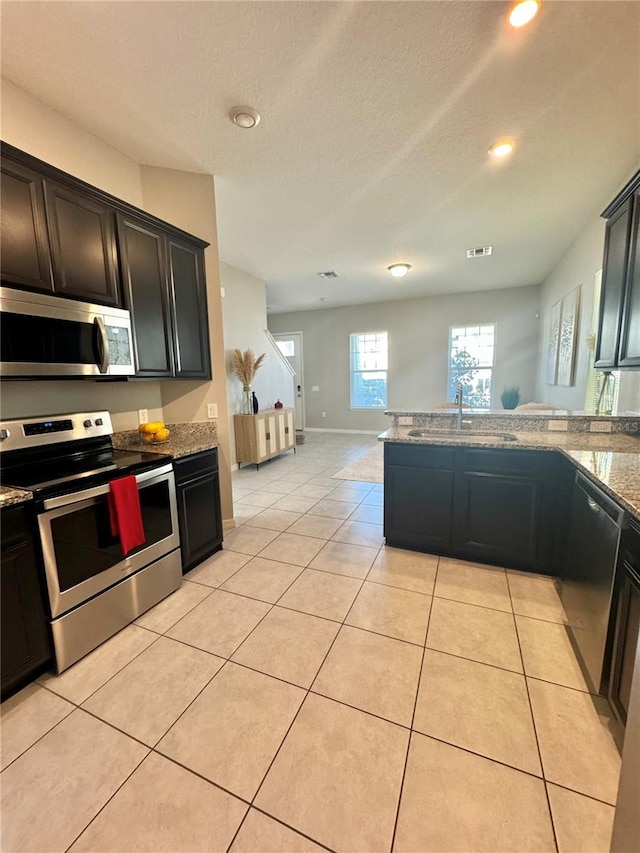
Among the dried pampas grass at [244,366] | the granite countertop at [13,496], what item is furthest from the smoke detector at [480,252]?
the granite countertop at [13,496]

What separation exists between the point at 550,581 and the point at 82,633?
109 inches

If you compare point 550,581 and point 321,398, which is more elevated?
point 321,398

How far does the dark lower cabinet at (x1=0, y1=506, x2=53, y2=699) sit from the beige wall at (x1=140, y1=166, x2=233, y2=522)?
147cm

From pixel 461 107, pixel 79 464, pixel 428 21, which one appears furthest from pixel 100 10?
pixel 79 464

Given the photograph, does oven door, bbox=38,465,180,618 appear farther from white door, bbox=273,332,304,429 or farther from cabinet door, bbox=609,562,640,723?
white door, bbox=273,332,304,429

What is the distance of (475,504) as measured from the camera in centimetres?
241

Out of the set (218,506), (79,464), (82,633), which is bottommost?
(82,633)

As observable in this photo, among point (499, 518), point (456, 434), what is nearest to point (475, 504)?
point (499, 518)

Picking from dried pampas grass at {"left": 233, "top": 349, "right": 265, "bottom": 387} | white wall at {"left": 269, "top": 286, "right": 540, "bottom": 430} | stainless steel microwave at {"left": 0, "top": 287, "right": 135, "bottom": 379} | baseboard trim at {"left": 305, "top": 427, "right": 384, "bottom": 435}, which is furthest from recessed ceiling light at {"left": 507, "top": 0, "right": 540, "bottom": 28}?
baseboard trim at {"left": 305, "top": 427, "right": 384, "bottom": 435}

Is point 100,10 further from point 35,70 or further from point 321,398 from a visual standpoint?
point 321,398

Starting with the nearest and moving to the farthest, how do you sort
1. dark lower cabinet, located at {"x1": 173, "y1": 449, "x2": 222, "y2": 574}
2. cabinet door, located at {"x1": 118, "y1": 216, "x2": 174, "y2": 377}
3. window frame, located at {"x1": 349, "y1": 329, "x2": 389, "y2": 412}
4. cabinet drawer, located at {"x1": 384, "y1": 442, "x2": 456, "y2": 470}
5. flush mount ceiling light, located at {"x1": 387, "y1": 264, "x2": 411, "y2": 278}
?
cabinet door, located at {"x1": 118, "y1": 216, "x2": 174, "y2": 377}, dark lower cabinet, located at {"x1": 173, "y1": 449, "x2": 222, "y2": 574}, cabinet drawer, located at {"x1": 384, "y1": 442, "x2": 456, "y2": 470}, flush mount ceiling light, located at {"x1": 387, "y1": 264, "x2": 411, "y2": 278}, window frame, located at {"x1": 349, "y1": 329, "x2": 389, "y2": 412}

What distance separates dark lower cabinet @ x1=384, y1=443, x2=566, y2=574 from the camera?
224 cm

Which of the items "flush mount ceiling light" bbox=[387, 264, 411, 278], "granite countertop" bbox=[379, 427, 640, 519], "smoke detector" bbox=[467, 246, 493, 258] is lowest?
"granite countertop" bbox=[379, 427, 640, 519]

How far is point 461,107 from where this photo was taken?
206 centimetres
